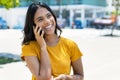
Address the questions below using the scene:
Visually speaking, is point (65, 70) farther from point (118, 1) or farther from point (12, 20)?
point (12, 20)

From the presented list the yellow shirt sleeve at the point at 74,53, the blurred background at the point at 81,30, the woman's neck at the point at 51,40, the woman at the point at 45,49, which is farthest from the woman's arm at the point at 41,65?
the blurred background at the point at 81,30

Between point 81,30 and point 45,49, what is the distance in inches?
1563

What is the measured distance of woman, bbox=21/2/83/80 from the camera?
2820 mm

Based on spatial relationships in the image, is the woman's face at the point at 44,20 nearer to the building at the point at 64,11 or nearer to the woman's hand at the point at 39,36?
the woman's hand at the point at 39,36

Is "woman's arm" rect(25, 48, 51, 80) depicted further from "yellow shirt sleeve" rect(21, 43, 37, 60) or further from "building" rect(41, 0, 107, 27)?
"building" rect(41, 0, 107, 27)

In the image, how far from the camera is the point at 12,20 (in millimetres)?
52312

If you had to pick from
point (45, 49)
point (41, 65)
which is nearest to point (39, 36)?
point (45, 49)

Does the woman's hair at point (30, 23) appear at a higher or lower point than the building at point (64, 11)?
higher

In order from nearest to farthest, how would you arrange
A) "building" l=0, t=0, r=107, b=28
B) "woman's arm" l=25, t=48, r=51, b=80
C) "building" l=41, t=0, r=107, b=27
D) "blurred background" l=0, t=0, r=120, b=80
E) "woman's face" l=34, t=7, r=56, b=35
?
"woman's arm" l=25, t=48, r=51, b=80, "woman's face" l=34, t=7, r=56, b=35, "blurred background" l=0, t=0, r=120, b=80, "building" l=0, t=0, r=107, b=28, "building" l=41, t=0, r=107, b=27

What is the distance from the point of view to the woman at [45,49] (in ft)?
9.25

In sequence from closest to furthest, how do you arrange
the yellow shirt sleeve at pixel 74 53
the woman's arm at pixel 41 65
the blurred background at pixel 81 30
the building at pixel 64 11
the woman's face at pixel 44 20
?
the woman's arm at pixel 41 65, the woman's face at pixel 44 20, the yellow shirt sleeve at pixel 74 53, the blurred background at pixel 81 30, the building at pixel 64 11

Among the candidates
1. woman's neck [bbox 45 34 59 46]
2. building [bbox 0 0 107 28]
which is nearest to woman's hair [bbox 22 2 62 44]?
woman's neck [bbox 45 34 59 46]

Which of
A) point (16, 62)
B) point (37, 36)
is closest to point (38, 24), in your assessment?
point (37, 36)

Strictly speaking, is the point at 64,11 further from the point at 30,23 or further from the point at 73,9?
the point at 30,23
